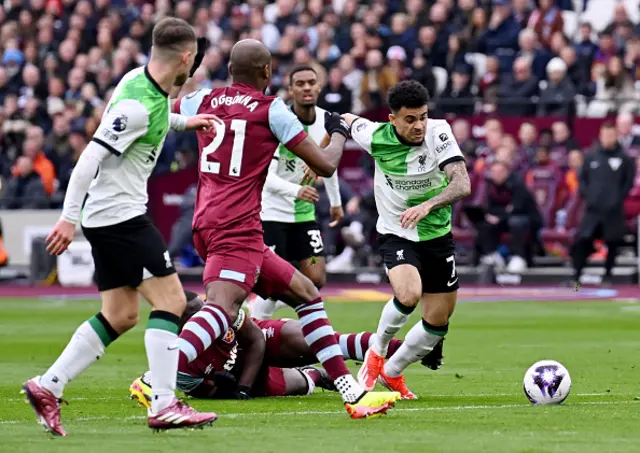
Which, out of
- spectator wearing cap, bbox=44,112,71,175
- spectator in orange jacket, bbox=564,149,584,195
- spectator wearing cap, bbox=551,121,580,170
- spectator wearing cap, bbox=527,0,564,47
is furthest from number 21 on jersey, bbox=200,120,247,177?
spectator wearing cap, bbox=44,112,71,175

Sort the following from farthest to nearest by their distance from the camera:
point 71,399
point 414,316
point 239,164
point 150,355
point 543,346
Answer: point 414,316 → point 543,346 → point 71,399 → point 239,164 → point 150,355

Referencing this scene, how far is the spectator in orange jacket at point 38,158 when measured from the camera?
26.4m

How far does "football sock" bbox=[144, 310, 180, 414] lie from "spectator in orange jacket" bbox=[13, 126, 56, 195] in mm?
18832

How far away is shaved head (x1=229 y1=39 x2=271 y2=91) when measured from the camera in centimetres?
930

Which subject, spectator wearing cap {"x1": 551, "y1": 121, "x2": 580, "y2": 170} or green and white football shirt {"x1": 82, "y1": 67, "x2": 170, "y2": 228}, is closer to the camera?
green and white football shirt {"x1": 82, "y1": 67, "x2": 170, "y2": 228}

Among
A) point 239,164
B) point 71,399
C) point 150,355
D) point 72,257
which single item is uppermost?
point 239,164

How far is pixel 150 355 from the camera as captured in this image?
796 cm

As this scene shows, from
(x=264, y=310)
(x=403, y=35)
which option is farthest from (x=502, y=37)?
(x=264, y=310)

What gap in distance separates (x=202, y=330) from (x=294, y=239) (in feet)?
15.6

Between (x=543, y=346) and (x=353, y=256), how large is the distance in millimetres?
10357

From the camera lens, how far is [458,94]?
25516 millimetres

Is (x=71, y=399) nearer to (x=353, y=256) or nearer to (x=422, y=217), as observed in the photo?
(x=422, y=217)

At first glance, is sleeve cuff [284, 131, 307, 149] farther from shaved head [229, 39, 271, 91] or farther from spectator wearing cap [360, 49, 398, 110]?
spectator wearing cap [360, 49, 398, 110]

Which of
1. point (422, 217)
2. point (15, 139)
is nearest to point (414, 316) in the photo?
point (422, 217)
